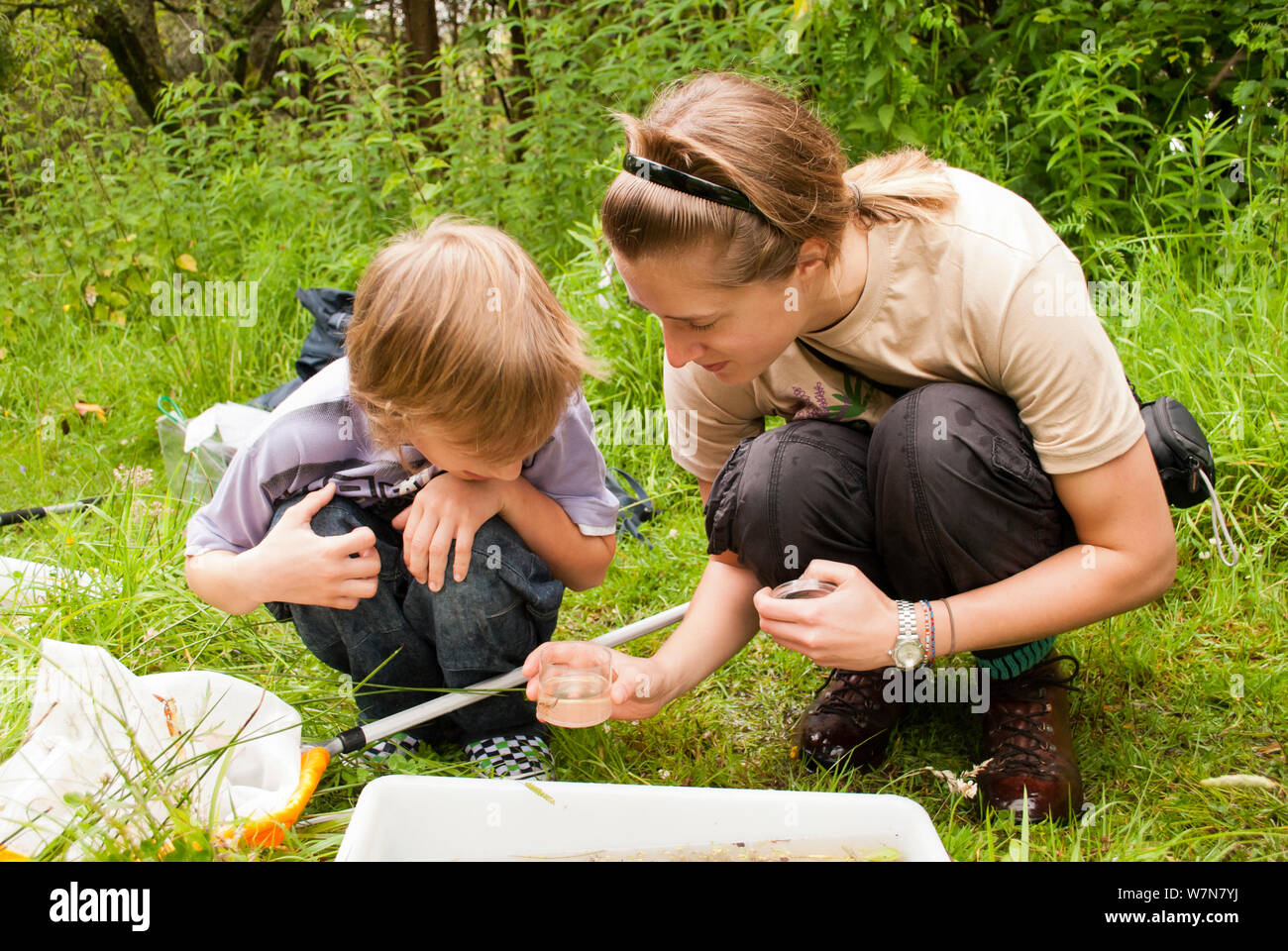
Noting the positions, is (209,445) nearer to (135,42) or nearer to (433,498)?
(433,498)

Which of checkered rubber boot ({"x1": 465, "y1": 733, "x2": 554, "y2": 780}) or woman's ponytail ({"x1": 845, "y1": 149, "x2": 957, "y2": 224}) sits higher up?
woman's ponytail ({"x1": 845, "y1": 149, "x2": 957, "y2": 224})

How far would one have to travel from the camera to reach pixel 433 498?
169 centimetres

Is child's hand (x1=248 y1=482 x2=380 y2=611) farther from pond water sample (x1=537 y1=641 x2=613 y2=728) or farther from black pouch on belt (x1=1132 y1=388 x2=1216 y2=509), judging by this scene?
black pouch on belt (x1=1132 y1=388 x2=1216 y2=509)

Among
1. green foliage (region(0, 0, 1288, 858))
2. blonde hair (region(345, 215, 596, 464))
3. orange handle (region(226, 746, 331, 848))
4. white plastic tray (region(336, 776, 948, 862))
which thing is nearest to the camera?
white plastic tray (region(336, 776, 948, 862))

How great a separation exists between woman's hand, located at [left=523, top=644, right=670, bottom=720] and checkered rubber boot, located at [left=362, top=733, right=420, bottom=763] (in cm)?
33

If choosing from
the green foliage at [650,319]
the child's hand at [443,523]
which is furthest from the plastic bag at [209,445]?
the child's hand at [443,523]

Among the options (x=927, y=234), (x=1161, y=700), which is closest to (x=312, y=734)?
(x=927, y=234)

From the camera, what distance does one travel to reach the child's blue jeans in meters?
1.74

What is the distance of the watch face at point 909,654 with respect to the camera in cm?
153

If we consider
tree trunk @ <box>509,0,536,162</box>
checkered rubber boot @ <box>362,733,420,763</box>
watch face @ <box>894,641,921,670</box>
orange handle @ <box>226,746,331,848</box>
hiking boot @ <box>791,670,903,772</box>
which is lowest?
checkered rubber boot @ <box>362,733,420,763</box>

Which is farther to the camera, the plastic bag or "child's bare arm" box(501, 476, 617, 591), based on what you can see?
the plastic bag

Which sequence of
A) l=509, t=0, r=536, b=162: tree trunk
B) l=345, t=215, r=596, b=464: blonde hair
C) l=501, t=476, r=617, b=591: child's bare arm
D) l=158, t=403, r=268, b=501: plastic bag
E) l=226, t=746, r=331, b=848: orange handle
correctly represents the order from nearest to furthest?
1. l=226, t=746, r=331, b=848: orange handle
2. l=345, t=215, r=596, b=464: blonde hair
3. l=501, t=476, r=617, b=591: child's bare arm
4. l=158, t=403, r=268, b=501: plastic bag
5. l=509, t=0, r=536, b=162: tree trunk

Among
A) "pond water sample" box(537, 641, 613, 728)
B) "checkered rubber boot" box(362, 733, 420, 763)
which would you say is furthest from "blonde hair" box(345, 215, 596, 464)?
"checkered rubber boot" box(362, 733, 420, 763)

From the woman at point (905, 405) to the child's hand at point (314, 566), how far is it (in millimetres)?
412
